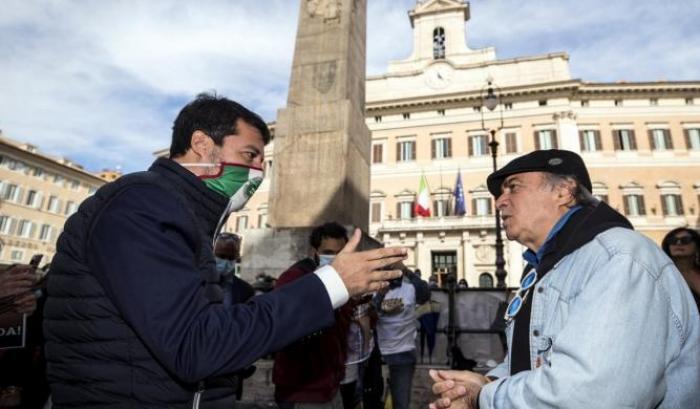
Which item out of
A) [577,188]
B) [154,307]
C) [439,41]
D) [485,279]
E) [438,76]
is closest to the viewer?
[154,307]

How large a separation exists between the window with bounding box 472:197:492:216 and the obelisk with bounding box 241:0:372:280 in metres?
24.4

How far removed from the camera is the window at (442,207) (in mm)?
29828

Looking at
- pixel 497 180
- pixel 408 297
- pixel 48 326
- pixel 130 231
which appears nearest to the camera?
pixel 130 231

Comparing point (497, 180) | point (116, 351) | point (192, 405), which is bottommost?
point (192, 405)

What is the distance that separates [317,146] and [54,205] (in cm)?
4914

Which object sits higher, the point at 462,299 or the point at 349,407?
the point at 462,299

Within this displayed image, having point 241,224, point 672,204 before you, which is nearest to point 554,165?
point 672,204

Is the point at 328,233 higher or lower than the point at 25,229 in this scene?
lower

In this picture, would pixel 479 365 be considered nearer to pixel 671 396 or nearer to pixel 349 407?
pixel 349 407

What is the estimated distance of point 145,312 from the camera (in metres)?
1.07

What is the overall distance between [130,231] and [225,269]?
9.39ft

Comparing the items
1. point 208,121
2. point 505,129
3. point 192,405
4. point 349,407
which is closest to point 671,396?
point 192,405

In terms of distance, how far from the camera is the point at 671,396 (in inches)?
52.5

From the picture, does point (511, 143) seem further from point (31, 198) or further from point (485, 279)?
point (31, 198)
